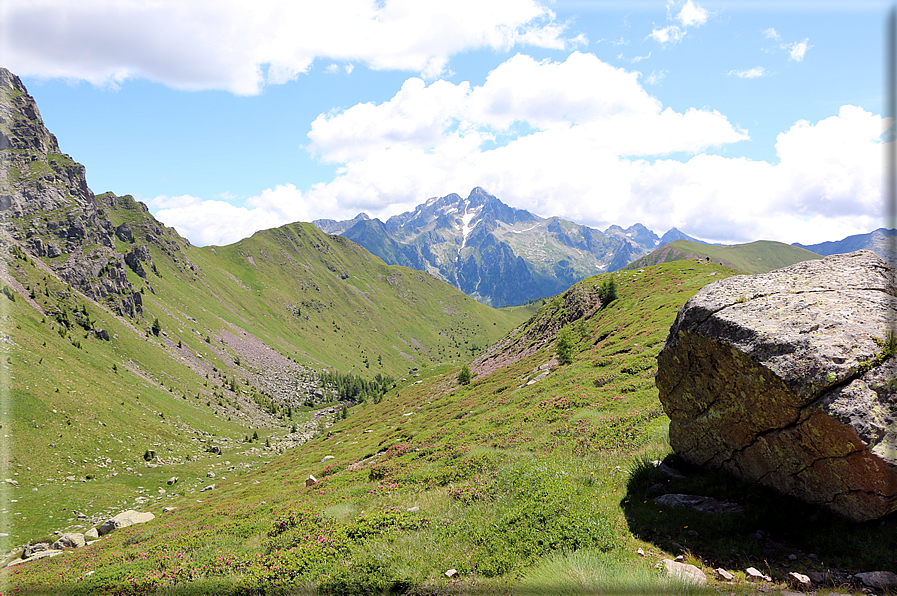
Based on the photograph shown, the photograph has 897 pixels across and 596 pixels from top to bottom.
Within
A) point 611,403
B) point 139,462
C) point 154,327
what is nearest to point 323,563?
point 611,403

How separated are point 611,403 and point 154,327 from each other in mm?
210822

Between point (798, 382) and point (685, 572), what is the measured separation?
570 cm

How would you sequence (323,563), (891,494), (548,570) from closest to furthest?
(891,494)
(548,570)
(323,563)

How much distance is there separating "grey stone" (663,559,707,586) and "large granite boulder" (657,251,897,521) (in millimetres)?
4099

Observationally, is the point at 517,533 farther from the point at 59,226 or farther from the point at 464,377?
the point at 59,226

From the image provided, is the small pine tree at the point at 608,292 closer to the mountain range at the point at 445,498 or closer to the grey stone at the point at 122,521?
the mountain range at the point at 445,498

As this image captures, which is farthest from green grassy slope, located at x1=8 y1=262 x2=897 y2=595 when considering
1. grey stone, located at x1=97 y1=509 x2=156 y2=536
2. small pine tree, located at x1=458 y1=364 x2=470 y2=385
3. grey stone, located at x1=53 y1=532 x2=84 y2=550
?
small pine tree, located at x1=458 y1=364 x2=470 y2=385

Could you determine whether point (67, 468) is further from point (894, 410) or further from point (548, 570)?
point (894, 410)

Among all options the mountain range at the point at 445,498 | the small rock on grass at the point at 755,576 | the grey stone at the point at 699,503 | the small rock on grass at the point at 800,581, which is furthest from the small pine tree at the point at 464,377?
the small rock on grass at the point at 800,581

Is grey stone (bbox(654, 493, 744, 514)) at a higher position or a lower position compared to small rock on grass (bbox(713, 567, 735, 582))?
lower

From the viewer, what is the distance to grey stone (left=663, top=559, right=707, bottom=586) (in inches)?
336

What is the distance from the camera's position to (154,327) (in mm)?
173875

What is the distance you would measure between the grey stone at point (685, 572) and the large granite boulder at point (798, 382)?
4.10 metres

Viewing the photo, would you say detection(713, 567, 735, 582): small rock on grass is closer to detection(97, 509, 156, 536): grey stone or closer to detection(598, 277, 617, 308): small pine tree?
detection(97, 509, 156, 536): grey stone
